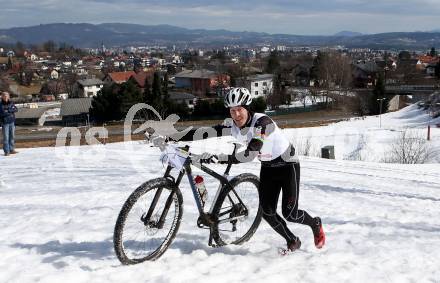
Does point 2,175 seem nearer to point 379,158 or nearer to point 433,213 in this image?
point 433,213

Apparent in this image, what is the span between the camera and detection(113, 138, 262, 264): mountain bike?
4613 millimetres

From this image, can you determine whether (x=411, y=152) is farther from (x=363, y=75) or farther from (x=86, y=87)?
(x=86, y=87)

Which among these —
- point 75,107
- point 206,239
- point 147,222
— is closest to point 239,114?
point 147,222

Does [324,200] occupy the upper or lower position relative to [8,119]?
lower

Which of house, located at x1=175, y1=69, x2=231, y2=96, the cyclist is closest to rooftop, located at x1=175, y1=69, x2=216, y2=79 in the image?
house, located at x1=175, y1=69, x2=231, y2=96

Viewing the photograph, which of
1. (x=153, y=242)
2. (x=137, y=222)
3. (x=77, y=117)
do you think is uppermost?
(x=137, y=222)

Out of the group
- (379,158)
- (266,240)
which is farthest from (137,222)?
(379,158)

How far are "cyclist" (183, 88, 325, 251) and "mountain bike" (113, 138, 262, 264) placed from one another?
317mm

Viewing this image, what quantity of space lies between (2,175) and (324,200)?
832 cm

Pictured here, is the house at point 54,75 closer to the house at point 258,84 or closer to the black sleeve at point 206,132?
the house at point 258,84

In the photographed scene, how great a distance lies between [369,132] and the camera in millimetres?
37500

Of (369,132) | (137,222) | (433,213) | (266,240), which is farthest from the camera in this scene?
(369,132)

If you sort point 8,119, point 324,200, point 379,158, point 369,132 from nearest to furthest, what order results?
1. point 324,200
2. point 8,119
3. point 379,158
4. point 369,132

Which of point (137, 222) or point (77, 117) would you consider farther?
point (77, 117)
